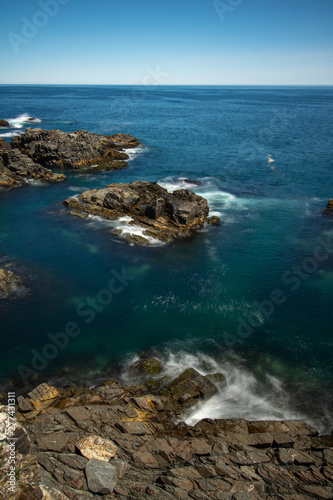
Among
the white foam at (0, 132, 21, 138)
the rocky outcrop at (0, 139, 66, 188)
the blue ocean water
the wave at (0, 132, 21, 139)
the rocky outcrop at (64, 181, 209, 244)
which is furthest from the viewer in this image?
the white foam at (0, 132, 21, 138)

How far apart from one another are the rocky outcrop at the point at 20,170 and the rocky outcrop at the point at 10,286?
1459 inches

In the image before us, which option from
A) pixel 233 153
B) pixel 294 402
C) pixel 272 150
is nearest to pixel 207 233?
pixel 294 402

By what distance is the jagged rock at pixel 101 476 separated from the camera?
14.4m

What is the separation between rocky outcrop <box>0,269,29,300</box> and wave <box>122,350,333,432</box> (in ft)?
51.4

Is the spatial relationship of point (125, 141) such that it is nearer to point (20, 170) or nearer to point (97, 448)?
point (20, 170)

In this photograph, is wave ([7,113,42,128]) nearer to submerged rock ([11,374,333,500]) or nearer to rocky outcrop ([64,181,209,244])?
rocky outcrop ([64,181,209,244])

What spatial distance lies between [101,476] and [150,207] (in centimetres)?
4076

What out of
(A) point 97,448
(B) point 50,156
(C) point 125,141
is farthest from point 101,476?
(C) point 125,141

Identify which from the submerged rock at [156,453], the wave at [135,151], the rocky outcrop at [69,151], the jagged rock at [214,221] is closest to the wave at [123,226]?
the jagged rock at [214,221]

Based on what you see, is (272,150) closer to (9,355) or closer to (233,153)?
(233,153)

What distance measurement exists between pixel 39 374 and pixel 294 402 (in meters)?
20.5

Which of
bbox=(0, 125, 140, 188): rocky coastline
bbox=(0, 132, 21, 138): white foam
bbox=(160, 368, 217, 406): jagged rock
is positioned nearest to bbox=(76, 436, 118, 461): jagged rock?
bbox=(160, 368, 217, 406): jagged rock

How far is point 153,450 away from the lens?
18234 millimetres

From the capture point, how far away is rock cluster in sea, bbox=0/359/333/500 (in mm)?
14773
